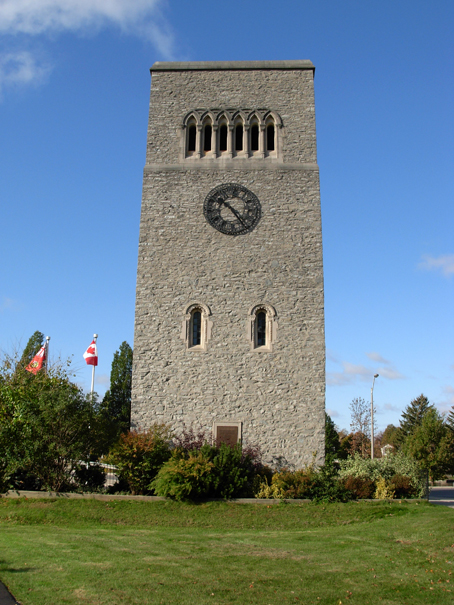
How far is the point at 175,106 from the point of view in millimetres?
21172

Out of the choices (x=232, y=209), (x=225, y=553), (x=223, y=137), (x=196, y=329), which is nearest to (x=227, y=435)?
(x=196, y=329)

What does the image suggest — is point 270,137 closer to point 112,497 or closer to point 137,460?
point 137,460

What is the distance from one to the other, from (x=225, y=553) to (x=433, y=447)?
1308 inches

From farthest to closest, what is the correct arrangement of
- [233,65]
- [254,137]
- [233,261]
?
[233,65]
[254,137]
[233,261]

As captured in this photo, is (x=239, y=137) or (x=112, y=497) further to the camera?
(x=239, y=137)

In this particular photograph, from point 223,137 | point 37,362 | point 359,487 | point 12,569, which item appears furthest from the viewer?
point 37,362

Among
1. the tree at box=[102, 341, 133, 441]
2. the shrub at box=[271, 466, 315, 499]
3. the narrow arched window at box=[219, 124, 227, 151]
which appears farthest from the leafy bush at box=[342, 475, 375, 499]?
the tree at box=[102, 341, 133, 441]

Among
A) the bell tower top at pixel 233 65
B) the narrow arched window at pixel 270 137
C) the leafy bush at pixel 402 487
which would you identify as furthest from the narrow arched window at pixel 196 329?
the bell tower top at pixel 233 65

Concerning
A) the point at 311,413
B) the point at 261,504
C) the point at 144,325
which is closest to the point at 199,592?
the point at 261,504

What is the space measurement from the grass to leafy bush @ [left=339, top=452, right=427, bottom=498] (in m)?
1.56

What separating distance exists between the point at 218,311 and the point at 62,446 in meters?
6.83

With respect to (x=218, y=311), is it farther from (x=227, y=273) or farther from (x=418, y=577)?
(x=418, y=577)

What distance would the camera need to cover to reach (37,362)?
2262 centimetres

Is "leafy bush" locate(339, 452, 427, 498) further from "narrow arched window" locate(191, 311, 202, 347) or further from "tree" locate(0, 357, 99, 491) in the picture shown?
"tree" locate(0, 357, 99, 491)
